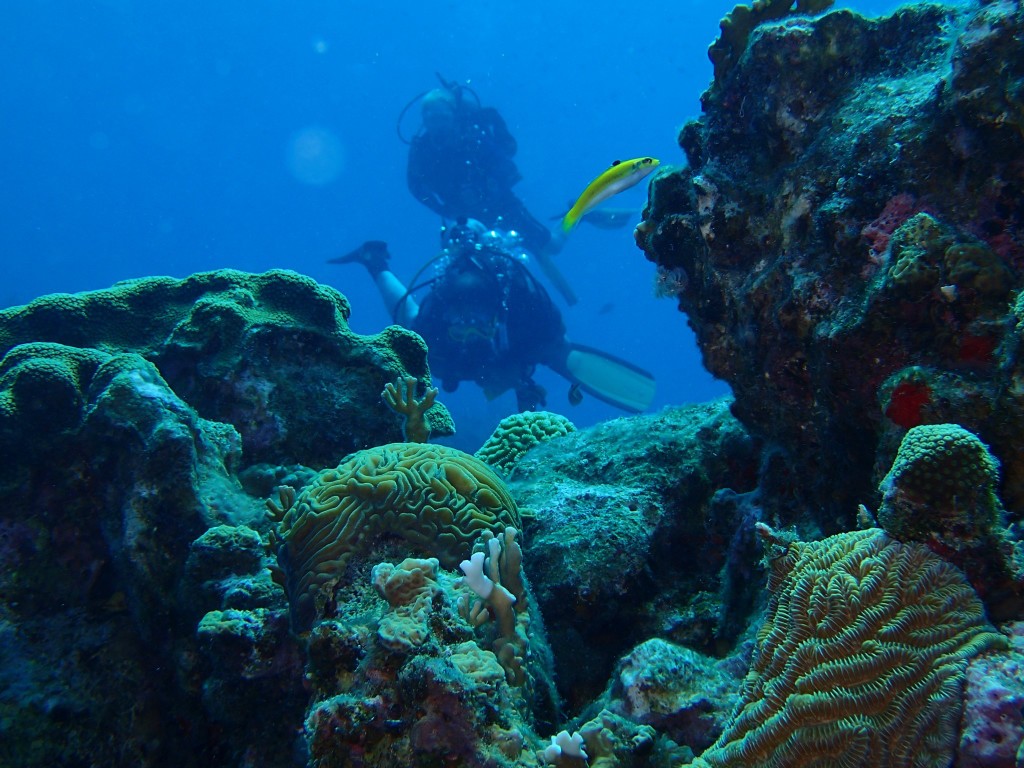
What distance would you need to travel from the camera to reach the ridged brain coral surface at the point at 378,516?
290 cm

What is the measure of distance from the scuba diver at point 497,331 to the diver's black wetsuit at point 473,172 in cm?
539

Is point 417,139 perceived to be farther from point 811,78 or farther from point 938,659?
point 938,659

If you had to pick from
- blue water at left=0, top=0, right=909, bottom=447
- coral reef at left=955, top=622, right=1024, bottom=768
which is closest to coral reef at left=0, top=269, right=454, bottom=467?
coral reef at left=955, top=622, right=1024, bottom=768

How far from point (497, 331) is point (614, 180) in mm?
7009

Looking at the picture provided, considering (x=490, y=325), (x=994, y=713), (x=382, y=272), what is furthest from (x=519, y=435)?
(x=382, y=272)

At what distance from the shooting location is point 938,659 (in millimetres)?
1558

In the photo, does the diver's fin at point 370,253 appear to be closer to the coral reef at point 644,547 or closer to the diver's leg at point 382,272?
the diver's leg at point 382,272

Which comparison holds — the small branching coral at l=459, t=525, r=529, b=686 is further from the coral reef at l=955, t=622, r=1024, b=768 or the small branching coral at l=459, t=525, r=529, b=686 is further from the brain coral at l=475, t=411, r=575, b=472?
the brain coral at l=475, t=411, r=575, b=472

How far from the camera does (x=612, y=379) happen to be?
11.8 metres

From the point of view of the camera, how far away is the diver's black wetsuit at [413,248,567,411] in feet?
36.2

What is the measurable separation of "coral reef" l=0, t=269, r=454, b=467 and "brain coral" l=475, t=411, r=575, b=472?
1.90 meters

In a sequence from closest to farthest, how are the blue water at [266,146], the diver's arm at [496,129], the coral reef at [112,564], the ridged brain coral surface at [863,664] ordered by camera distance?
the ridged brain coral surface at [863,664] < the coral reef at [112,564] < the diver's arm at [496,129] < the blue water at [266,146]

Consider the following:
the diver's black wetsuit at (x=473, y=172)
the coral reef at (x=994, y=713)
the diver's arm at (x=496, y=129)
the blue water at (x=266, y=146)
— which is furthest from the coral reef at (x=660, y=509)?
the blue water at (x=266, y=146)

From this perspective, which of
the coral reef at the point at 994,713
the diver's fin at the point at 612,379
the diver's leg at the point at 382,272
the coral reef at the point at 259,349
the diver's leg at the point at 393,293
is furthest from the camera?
the diver's leg at the point at 382,272
